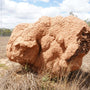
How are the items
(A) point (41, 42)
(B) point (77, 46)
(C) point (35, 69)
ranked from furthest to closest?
1. (C) point (35, 69)
2. (A) point (41, 42)
3. (B) point (77, 46)

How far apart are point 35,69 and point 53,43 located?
111cm

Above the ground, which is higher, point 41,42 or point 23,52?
point 41,42

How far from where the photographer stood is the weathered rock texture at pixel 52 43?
340cm

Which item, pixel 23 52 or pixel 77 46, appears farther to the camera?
pixel 23 52

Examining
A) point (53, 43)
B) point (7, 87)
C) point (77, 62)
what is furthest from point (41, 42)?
point (7, 87)

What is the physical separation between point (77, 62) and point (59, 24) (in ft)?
4.03

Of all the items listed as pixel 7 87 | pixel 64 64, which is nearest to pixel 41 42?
pixel 64 64

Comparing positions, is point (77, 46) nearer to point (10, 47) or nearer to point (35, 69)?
point (35, 69)

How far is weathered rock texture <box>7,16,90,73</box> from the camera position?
3402 millimetres

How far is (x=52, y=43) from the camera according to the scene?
3.68m

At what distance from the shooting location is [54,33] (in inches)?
144

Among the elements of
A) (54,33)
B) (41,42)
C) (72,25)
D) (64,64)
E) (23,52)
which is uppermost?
(72,25)

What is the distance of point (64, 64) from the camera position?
11.5 ft

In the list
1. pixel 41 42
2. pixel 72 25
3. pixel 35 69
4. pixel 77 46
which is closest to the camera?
pixel 77 46
